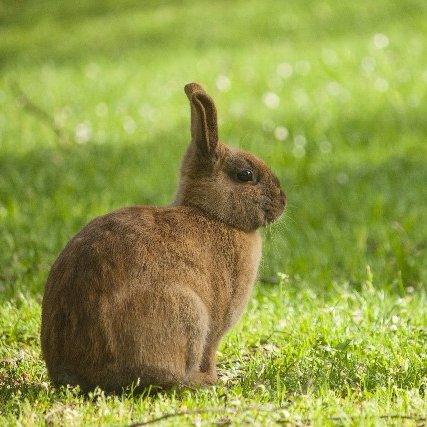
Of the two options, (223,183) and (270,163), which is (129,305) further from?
(270,163)

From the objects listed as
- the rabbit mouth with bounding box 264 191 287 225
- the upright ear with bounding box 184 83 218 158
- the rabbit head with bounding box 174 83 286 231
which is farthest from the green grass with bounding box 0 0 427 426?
the upright ear with bounding box 184 83 218 158

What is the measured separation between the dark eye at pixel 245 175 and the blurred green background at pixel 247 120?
1.75 ft

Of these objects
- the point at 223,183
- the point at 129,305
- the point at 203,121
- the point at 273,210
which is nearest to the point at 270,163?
the point at 273,210

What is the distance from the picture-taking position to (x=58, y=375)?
4.65m

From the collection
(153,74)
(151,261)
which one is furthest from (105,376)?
(153,74)

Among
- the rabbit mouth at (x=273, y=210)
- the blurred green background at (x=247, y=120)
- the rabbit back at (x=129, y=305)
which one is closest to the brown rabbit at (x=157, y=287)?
the rabbit back at (x=129, y=305)

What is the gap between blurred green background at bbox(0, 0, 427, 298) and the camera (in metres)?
8.02

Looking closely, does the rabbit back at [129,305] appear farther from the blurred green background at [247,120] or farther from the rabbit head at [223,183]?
the blurred green background at [247,120]

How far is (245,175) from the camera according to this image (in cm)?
529

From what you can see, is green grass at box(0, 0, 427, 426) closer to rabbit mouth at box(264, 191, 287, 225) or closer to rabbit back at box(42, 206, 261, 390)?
rabbit back at box(42, 206, 261, 390)

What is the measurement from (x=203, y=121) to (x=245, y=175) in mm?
431

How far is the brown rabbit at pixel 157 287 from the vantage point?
4.52 meters

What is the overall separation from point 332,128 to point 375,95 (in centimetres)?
137

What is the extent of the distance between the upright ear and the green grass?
3.08 ft
